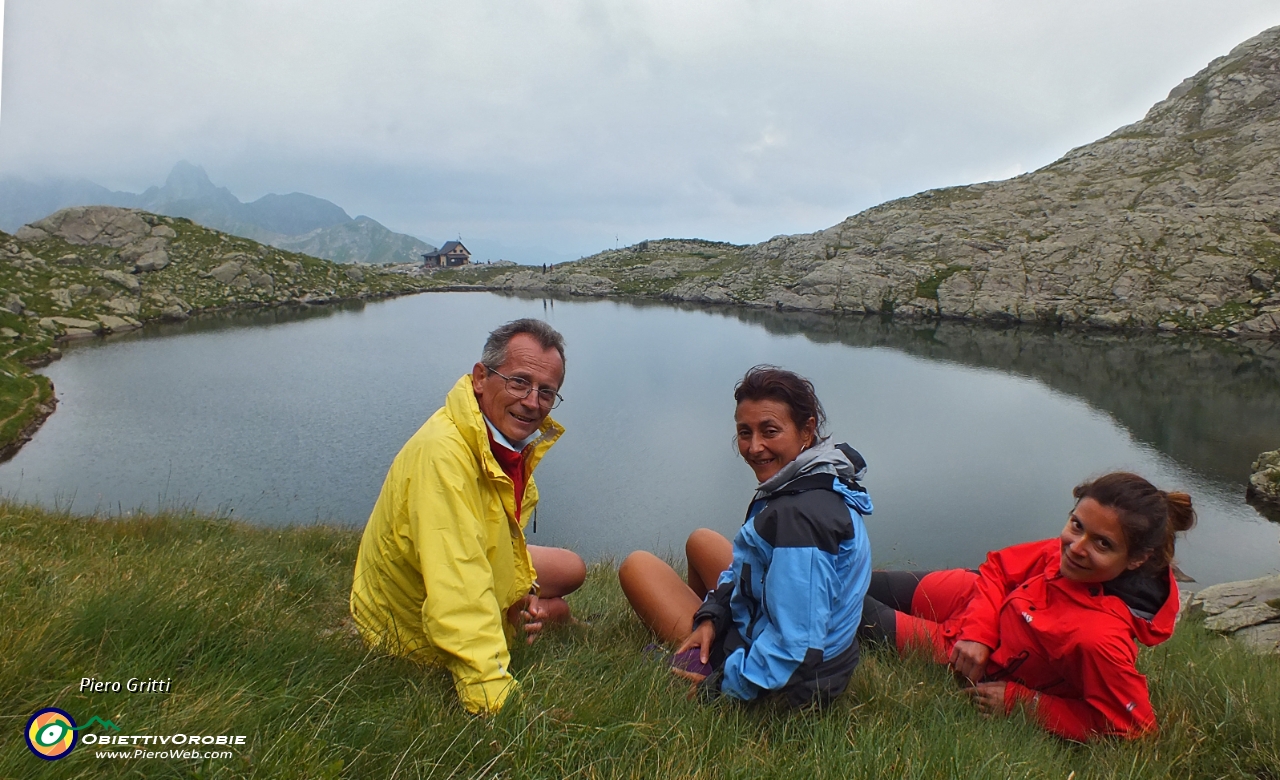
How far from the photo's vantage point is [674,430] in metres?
23.0

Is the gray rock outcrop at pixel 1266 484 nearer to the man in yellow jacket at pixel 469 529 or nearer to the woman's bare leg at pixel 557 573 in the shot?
the woman's bare leg at pixel 557 573

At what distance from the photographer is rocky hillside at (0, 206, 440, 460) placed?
30.8 m

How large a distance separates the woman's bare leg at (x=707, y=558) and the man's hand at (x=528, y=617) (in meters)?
1.00

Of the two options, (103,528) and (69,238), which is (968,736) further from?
(69,238)

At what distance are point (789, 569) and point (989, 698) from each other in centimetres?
136

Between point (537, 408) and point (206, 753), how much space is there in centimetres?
172

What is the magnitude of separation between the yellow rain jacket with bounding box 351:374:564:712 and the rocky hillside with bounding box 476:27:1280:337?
6260 centimetres

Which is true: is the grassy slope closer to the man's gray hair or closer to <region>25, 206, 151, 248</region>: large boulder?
the man's gray hair

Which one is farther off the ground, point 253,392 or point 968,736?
point 968,736

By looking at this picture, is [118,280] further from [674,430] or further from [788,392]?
[788,392]

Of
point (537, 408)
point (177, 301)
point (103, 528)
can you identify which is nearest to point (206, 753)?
point (537, 408)

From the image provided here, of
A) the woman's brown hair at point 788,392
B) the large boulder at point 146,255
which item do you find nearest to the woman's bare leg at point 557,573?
the woman's brown hair at point 788,392

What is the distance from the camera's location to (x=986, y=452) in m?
21.0

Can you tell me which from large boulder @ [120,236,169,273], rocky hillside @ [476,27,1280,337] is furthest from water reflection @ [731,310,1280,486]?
large boulder @ [120,236,169,273]
